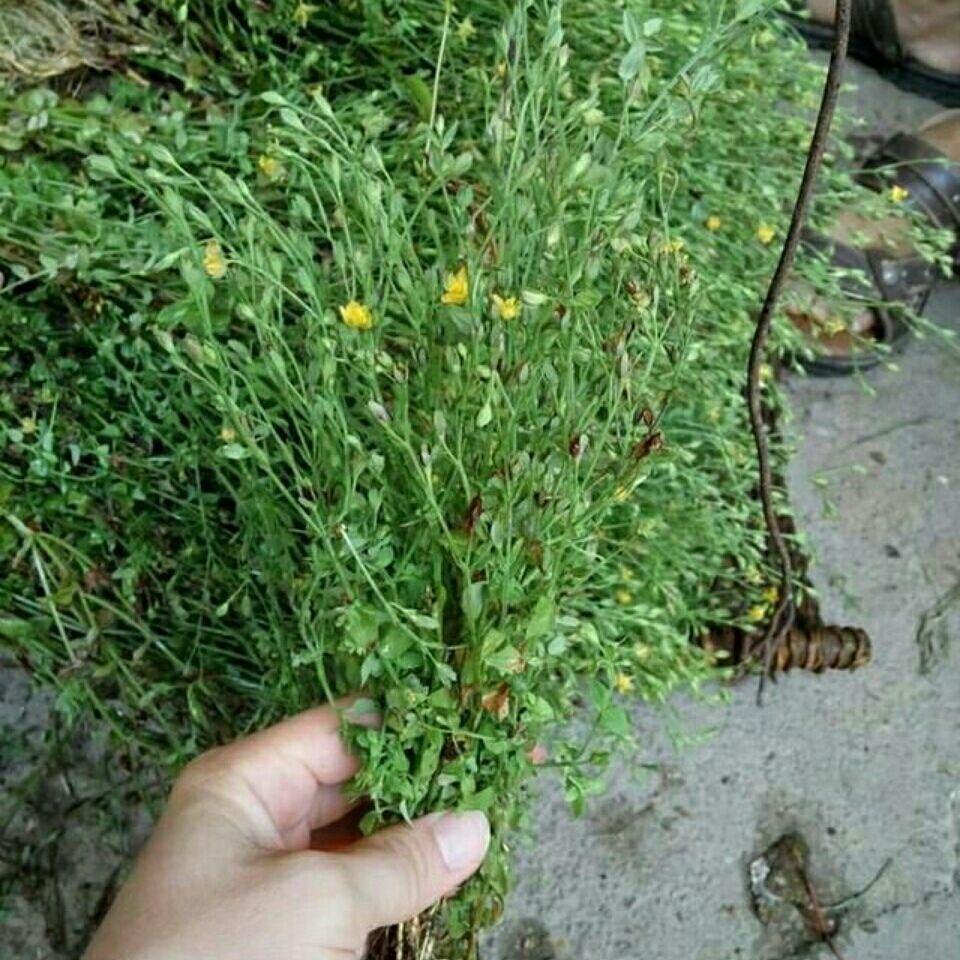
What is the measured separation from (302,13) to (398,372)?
24.5 inches

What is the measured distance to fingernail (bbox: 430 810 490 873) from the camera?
3.00ft

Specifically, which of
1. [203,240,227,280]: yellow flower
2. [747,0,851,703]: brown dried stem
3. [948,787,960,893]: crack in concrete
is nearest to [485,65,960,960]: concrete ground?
[948,787,960,893]: crack in concrete

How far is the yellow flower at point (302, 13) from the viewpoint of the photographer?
4.27ft

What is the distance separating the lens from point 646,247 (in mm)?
861

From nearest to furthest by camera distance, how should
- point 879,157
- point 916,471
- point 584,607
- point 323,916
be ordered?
point 323,916 → point 584,607 → point 916,471 → point 879,157

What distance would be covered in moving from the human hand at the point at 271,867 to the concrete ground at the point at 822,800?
22.1 inches

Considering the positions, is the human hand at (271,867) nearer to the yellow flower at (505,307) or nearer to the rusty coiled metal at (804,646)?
the yellow flower at (505,307)

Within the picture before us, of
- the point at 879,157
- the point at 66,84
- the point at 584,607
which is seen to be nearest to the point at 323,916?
the point at 584,607

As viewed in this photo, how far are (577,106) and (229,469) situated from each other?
0.48m

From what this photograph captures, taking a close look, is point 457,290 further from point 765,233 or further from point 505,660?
point 765,233

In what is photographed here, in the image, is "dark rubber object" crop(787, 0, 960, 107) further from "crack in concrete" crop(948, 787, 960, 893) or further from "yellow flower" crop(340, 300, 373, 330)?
"yellow flower" crop(340, 300, 373, 330)

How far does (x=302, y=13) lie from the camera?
130 centimetres

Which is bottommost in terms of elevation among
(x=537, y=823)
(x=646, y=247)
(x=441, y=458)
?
(x=537, y=823)

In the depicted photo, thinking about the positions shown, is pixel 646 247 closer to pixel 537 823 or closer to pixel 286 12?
pixel 286 12
